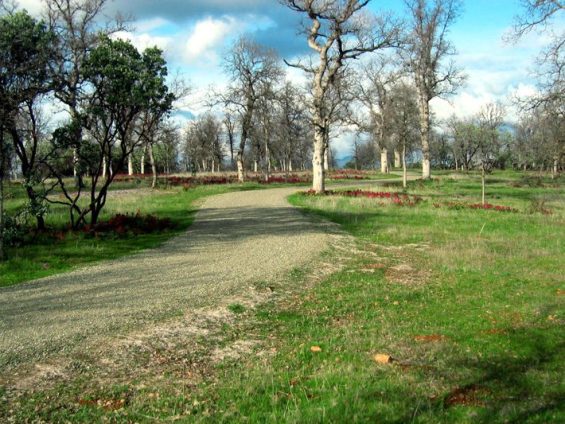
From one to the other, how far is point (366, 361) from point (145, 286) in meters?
4.74

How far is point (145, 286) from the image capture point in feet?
30.1

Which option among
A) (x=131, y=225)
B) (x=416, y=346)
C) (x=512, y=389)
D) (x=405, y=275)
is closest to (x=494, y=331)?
(x=416, y=346)

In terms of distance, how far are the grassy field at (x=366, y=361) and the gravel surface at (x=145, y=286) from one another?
38.2 inches

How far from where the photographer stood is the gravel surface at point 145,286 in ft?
21.6

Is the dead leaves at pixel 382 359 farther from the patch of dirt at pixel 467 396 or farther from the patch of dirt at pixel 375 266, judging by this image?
the patch of dirt at pixel 375 266

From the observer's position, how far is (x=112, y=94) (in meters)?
15.6

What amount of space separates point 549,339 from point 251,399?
179 inches

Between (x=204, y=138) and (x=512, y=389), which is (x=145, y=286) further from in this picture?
(x=204, y=138)

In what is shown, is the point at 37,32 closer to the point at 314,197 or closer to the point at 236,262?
the point at 236,262

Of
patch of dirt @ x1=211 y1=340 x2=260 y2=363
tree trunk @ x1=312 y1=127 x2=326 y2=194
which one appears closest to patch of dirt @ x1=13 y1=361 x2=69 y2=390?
patch of dirt @ x1=211 y1=340 x2=260 y2=363

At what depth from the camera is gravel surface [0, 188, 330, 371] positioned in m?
6.60

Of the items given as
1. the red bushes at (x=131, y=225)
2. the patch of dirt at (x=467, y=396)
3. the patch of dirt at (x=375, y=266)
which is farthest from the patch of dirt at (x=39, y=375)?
the red bushes at (x=131, y=225)

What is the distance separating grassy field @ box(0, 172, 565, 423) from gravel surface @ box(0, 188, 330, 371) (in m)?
0.97

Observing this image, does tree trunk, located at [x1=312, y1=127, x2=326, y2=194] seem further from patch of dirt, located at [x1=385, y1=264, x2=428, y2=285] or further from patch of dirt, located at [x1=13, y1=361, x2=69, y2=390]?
patch of dirt, located at [x1=13, y1=361, x2=69, y2=390]
